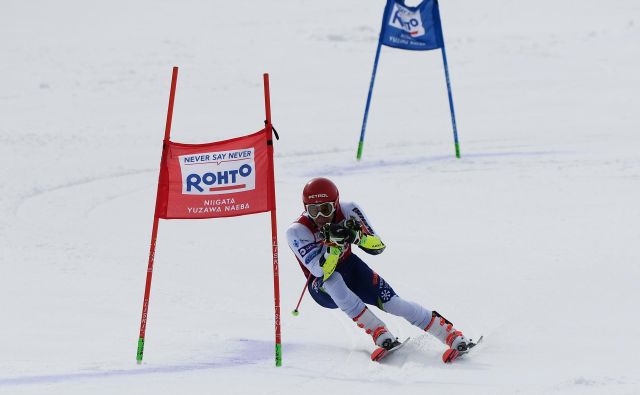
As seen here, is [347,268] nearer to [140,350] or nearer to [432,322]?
[432,322]

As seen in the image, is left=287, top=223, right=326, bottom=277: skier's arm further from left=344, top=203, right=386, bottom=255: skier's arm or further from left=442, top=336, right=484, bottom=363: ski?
left=442, top=336, right=484, bottom=363: ski

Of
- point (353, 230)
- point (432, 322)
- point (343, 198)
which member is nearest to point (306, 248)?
point (353, 230)

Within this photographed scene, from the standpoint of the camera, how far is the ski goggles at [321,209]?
667cm

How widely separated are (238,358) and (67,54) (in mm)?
22348

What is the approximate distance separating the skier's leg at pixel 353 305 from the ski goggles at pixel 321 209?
0.43 meters

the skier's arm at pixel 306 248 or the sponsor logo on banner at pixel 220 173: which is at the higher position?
the sponsor logo on banner at pixel 220 173

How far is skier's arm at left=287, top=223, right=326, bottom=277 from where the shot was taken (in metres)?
6.66

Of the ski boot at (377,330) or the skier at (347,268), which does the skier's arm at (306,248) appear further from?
the ski boot at (377,330)

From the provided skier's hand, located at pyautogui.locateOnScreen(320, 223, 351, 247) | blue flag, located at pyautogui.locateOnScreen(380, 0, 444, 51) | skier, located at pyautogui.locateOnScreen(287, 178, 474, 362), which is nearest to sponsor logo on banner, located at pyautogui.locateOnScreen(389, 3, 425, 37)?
blue flag, located at pyautogui.locateOnScreen(380, 0, 444, 51)

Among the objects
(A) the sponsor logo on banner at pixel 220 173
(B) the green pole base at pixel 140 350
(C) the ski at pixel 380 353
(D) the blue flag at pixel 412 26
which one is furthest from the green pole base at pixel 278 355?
(D) the blue flag at pixel 412 26

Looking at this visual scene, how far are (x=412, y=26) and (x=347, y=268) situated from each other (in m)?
8.14

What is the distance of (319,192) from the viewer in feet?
21.7

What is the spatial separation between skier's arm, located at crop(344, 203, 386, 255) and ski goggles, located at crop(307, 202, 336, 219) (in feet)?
0.46

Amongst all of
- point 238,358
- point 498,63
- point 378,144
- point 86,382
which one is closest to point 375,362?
point 238,358
